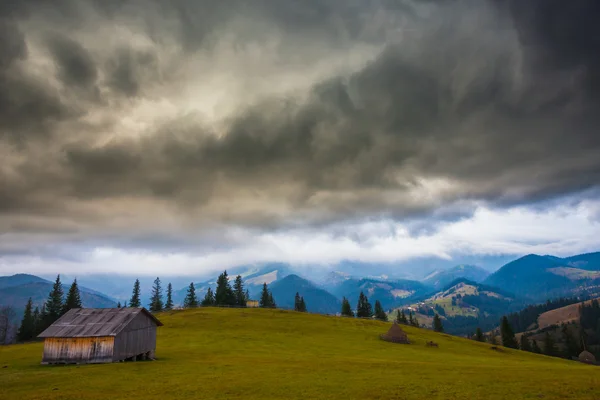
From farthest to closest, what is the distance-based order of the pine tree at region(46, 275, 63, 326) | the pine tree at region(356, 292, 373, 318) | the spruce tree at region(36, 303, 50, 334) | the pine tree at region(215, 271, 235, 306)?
the pine tree at region(356, 292, 373, 318) → the pine tree at region(215, 271, 235, 306) → the pine tree at region(46, 275, 63, 326) → the spruce tree at region(36, 303, 50, 334)

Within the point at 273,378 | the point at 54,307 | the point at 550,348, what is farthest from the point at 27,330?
the point at 550,348

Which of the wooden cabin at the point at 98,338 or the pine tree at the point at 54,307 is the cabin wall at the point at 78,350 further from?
the pine tree at the point at 54,307

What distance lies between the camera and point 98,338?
5541 centimetres

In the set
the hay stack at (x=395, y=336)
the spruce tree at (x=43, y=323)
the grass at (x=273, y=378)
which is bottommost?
the hay stack at (x=395, y=336)

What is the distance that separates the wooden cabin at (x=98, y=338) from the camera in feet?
181

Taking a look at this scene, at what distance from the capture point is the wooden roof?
184 feet

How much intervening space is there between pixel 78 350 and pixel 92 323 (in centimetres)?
→ 446

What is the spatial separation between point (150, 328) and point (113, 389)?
29.6 metres

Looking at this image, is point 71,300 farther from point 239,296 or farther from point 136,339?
point 136,339

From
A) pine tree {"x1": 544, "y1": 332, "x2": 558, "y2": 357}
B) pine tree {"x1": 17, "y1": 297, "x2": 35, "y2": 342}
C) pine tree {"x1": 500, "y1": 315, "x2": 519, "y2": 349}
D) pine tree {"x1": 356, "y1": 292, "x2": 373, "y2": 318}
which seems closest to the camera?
pine tree {"x1": 17, "y1": 297, "x2": 35, "y2": 342}

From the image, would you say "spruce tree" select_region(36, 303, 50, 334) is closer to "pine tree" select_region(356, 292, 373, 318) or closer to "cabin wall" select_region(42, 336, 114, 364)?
"cabin wall" select_region(42, 336, 114, 364)

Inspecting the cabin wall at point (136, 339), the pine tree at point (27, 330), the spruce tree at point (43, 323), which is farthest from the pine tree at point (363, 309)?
the pine tree at point (27, 330)

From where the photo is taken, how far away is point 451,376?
3941cm

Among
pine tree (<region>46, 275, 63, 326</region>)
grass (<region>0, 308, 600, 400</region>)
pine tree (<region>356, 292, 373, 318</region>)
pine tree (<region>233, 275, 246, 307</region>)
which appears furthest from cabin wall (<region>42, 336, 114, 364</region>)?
pine tree (<region>356, 292, 373, 318</region>)
